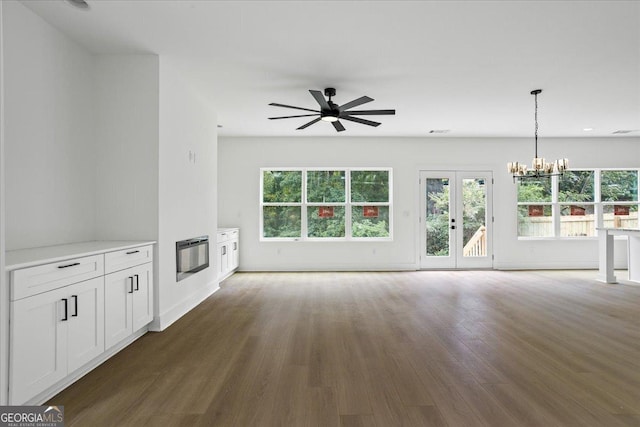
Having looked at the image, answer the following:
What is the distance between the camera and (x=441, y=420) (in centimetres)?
203

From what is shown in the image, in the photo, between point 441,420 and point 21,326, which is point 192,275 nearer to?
point 21,326

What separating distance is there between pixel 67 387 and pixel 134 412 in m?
0.71

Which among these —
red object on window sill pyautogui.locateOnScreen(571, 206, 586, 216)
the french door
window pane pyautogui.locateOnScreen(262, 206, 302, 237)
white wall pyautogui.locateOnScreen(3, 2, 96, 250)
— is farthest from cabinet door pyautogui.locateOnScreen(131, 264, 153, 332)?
red object on window sill pyautogui.locateOnScreen(571, 206, 586, 216)

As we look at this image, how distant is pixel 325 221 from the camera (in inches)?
302

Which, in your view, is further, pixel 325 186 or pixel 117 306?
pixel 325 186

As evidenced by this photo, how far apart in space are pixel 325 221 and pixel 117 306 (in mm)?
5121

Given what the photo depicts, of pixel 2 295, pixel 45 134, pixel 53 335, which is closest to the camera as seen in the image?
pixel 2 295

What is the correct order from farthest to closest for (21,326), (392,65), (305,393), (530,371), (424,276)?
(424,276), (392,65), (530,371), (305,393), (21,326)

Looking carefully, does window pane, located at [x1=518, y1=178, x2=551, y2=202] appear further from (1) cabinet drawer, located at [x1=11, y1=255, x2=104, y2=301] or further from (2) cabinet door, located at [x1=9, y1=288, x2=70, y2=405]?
(2) cabinet door, located at [x1=9, y1=288, x2=70, y2=405]

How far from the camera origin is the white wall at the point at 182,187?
376 centimetres

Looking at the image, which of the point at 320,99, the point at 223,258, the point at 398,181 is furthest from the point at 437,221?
the point at 320,99

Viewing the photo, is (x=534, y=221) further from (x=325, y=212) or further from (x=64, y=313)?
(x=64, y=313)

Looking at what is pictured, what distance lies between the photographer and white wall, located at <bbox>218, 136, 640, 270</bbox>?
7.52 m

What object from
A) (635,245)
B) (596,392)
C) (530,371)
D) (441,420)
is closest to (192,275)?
(441,420)
